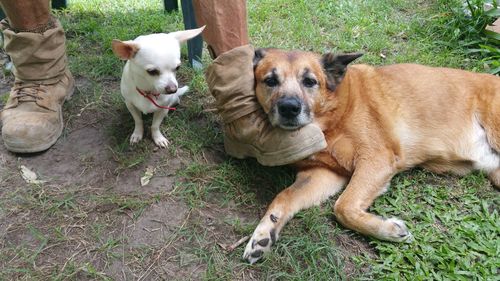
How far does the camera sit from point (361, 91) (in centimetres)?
293

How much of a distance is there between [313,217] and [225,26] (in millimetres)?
1250

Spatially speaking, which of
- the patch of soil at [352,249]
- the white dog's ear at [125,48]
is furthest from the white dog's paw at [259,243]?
the white dog's ear at [125,48]

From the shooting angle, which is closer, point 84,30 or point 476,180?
point 476,180

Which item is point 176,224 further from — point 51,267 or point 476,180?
point 476,180

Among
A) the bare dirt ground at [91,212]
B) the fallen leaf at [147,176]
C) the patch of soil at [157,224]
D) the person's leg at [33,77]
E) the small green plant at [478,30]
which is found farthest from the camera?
the small green plant at [478,30]

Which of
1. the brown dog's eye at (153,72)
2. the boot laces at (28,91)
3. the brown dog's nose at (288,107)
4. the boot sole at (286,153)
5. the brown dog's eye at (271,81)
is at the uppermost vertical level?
the brown dog's eye at (153,72)

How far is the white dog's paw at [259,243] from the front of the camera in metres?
2.21

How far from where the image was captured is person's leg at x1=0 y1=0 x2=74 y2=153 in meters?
2.72

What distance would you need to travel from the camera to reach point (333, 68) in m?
2.83

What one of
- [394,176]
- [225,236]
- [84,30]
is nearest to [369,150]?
[394,176]

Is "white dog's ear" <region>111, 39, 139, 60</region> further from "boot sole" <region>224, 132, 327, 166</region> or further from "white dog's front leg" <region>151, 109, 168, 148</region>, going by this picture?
"boot sole" <region>224, 132, 327, 166</region>

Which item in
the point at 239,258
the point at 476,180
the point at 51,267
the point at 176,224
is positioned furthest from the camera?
the point at 476,180

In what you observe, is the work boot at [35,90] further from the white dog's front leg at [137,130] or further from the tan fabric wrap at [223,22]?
the tan fabric wrap at [223,22]

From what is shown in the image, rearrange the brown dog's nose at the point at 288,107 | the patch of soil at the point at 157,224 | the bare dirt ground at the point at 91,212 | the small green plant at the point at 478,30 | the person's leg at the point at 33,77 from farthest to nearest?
the small green plant at the point at 478,30, the person's leg at the point at 33,77, the brown dog's nose at the point at 288,107, the patch of soil at the point at 157,224, the bare dirt ground at the point at 91,212
